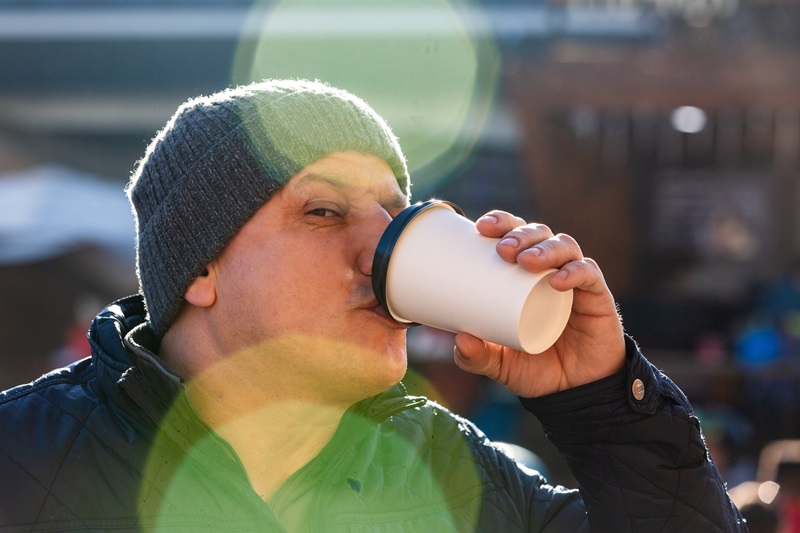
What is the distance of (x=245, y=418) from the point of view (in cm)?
176

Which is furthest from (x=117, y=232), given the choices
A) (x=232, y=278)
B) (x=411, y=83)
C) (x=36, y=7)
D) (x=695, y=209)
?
(x=232, y=278)

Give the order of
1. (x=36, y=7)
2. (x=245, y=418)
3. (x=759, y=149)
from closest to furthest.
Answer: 1. (x=245, y=418)
2. (x=759, y=149)
3. (x=36, y=7)

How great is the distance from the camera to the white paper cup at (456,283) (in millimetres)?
1524

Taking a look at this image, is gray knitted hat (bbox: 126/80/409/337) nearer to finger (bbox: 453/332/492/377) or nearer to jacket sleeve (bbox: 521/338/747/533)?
finger (bbox: 453/332/492/377)

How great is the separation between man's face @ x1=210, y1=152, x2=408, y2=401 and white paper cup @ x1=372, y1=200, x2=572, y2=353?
0.09m

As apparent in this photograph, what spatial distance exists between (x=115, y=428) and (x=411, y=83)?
5568 millimetres

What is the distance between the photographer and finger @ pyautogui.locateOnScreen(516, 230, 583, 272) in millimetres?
1539

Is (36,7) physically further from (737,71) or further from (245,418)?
(245,418)

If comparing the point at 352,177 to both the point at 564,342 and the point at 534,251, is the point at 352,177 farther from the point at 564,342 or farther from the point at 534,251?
the point at 564,342

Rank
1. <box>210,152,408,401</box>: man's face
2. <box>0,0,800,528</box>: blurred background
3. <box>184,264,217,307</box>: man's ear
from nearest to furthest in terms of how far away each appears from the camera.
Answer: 1. <box>210,152,408,401</box>: man's face
2. <box>184,264,217,307</box>: man's ear
3. <box>0,0,800,528</box>: blurred background

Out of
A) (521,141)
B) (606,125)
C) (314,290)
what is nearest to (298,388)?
(314,290)

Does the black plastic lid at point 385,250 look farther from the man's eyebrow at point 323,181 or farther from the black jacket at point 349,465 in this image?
the black jacket at point 349,465

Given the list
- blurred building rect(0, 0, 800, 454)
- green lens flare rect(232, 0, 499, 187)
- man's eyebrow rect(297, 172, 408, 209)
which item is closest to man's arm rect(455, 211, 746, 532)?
man's eyebrow rect(297, 172, 408, 209)

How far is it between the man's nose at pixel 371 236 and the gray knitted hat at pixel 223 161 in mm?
147
